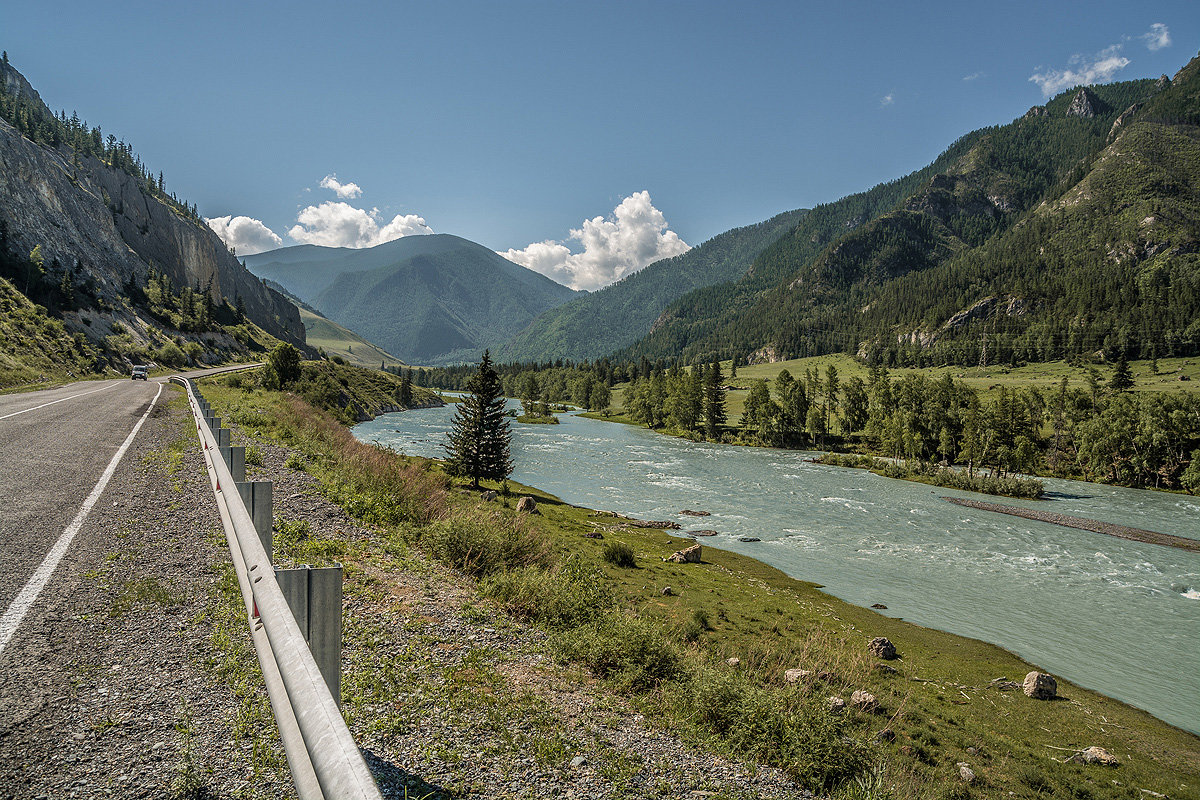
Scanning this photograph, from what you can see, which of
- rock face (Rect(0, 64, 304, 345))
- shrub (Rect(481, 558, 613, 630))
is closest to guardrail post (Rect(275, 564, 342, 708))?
shrub (Rect(481, 558, 613, 630))

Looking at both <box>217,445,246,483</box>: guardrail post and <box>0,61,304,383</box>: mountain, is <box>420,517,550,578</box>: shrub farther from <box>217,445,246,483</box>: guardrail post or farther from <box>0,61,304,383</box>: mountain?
<box>0,61,304,383</box>: mountain

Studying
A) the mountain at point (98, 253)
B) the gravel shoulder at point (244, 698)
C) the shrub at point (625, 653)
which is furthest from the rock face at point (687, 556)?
the mountain at point (98, 253)

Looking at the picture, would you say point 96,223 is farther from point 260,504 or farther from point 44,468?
point 260,504

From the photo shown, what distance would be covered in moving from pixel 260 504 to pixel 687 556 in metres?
32.8

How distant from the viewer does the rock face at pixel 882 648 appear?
23.9 meters

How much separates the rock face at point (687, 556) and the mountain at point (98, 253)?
56.6 meters

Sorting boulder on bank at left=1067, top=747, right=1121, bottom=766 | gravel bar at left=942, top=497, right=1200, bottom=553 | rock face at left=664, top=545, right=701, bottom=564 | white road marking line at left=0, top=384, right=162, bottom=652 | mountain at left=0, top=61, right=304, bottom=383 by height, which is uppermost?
mountain at left=0, top=61, right=304, bottom=383

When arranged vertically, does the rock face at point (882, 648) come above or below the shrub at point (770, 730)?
below

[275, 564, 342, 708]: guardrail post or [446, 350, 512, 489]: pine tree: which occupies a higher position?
[275, 564, 342, 708]: guardrail post

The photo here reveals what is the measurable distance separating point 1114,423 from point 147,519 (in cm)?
10623

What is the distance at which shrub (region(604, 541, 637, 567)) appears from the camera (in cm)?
3244

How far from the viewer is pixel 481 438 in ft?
179

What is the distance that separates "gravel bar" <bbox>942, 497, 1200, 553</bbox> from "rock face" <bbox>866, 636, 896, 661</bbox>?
135ft

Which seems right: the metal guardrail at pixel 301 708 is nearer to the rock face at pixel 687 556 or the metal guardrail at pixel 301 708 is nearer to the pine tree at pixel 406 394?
the rock face at pixel 687 556
